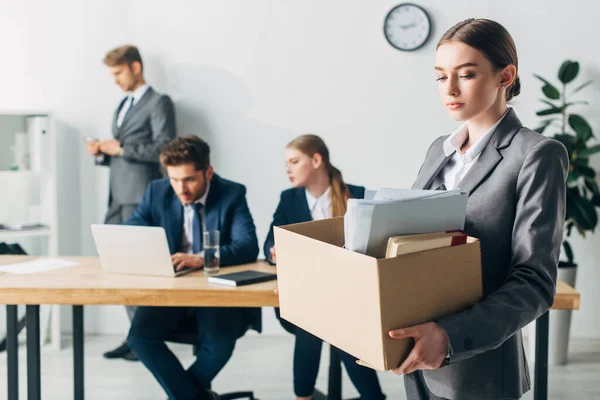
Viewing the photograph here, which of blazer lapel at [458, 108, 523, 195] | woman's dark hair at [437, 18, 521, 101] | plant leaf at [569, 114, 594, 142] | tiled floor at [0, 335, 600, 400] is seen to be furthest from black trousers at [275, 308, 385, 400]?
plant leaf at [569, 114, 594, 142]

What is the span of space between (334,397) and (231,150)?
184cm

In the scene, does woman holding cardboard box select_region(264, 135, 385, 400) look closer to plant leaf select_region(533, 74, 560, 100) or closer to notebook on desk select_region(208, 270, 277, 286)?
notebook on desk select_region(208, 270, 277, 286)

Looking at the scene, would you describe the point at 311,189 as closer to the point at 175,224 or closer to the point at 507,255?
the point at 175,224

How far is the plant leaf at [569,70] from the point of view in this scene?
145 inches

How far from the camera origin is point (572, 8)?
153 inches

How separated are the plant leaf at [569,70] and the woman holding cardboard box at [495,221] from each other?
274 cm

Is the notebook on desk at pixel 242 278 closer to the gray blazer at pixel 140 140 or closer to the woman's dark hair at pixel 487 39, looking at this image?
the woman's dark hair at pixel 487 39

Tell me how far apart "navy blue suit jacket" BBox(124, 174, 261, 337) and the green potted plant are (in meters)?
1.80

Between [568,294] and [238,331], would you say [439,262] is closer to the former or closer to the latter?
[568,294]

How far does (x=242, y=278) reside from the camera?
229cm

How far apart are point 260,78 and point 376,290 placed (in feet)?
10.3

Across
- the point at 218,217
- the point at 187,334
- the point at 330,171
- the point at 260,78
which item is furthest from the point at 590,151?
the point at 187,334

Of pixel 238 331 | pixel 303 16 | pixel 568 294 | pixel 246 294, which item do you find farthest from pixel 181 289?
pixel 303 16

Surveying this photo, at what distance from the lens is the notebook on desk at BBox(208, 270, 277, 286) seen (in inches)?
88.5
